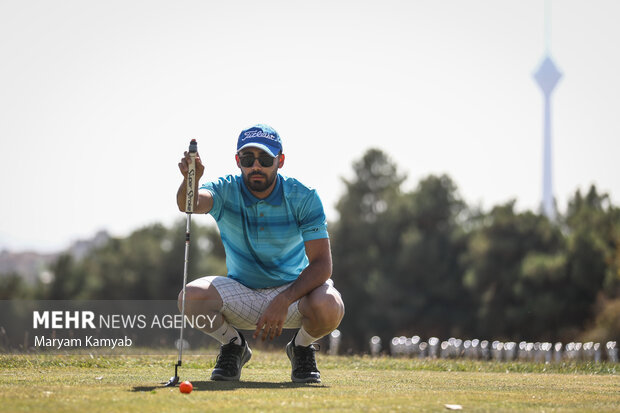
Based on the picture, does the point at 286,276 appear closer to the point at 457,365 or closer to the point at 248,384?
the point at 248,384

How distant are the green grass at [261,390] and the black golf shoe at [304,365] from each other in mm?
126

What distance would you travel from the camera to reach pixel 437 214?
63062mm

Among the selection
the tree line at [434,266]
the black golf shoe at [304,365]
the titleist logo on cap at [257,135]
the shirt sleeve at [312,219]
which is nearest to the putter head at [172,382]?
the black golf shoe at [304,365]

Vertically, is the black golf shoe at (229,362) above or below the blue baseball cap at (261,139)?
below

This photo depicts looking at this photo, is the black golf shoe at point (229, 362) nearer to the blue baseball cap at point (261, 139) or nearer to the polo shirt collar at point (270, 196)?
the polo shirt collar at point (270, 196)

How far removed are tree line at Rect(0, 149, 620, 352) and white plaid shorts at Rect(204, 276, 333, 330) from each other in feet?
116

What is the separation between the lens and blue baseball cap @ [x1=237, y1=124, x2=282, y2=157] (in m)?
Result: 7.15

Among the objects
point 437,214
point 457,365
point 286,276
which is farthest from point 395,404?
point 437,214

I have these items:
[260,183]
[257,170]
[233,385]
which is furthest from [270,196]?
[233,385]

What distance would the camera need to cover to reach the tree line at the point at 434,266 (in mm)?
47875

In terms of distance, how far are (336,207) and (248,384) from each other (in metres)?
59.8

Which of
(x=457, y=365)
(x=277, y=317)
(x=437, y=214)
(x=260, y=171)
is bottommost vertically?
(x=457, y=365)

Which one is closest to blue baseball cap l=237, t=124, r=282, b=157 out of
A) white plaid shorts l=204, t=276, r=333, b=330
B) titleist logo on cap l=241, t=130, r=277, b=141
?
titleist logo on cap l=241, t=130, r=277, b=141

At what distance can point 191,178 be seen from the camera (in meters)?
6.67
